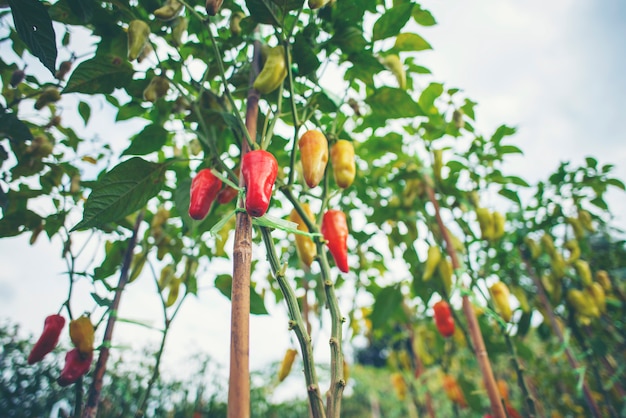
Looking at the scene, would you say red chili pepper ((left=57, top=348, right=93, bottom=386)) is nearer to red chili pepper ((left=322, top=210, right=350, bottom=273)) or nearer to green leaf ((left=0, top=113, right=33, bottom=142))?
green leaf ((left=0, top=113, right=33, bottom=142))

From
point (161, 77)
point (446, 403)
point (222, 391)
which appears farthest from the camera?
point (446, 403)

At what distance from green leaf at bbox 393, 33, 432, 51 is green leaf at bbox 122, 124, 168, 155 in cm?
88

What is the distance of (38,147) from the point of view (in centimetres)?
126

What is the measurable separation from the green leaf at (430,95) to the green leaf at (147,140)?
44.5 inches

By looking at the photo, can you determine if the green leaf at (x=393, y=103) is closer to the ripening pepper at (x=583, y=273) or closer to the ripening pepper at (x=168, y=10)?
the ripening pepper at (x=168, y=10)

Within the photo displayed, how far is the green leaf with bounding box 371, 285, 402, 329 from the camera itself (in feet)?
5.90

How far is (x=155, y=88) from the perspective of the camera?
997 mm

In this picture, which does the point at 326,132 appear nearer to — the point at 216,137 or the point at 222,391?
the point at 216,137

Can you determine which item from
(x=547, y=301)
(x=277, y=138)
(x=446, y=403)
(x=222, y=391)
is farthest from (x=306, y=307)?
(x=446, y=403)

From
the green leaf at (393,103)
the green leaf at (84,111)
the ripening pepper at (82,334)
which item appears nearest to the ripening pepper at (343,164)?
the green leaf at (393,103)

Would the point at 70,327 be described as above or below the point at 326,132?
below

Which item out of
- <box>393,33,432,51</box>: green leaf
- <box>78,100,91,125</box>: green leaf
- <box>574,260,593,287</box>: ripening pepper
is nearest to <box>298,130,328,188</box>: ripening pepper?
<box>393,33,432,51</box>: green leaf

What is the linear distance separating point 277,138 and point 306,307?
1119 mm

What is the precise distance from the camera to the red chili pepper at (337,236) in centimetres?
97
